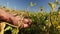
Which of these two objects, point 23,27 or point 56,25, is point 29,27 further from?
point 56,25

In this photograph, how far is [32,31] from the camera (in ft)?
4.36

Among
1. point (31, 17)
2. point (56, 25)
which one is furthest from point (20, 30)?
point (56, 25)

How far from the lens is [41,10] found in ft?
5.04

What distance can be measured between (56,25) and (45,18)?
13 centimetres

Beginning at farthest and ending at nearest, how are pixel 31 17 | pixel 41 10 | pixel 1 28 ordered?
pixel 41 10
pixel 31 17
pixel 1 28

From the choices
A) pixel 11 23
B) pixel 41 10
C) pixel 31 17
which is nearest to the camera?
pixel 11 23

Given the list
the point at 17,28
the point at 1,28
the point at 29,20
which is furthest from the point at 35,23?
the point at 1,28

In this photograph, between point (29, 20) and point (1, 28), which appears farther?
point (29, 20)

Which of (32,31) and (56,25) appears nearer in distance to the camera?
(56,25)

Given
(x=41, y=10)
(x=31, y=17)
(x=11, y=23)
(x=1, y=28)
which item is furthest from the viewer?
(x=41, y=10)

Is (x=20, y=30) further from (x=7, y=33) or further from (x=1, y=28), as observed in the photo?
(x=1, y=28)

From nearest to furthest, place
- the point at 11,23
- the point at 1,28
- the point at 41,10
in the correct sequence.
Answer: the point at 1,28
the point at 11,23
the point at 41,10

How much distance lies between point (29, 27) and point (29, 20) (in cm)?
5

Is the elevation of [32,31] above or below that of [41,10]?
below
